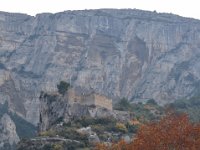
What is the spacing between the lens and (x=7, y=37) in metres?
197

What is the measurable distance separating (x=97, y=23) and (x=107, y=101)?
90216 mm

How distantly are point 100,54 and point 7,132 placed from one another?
37.6m

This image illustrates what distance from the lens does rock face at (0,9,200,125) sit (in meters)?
184

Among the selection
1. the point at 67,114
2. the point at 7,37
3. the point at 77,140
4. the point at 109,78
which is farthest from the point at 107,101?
the point at 7,37

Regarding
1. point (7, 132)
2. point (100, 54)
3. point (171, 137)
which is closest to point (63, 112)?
point (171, 137)

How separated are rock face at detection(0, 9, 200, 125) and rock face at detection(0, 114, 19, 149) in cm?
1455

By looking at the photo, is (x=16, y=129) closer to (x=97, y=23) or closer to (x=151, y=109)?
(x=97, y=23)

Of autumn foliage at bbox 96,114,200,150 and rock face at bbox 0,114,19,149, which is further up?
autumn foliage at bbox 96,114,200,150

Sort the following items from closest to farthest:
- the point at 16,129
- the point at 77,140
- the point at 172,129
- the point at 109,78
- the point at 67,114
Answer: the point at 172,129 → the point at 77,140 → the point at 67,114 → the point at 16,129 → the point at 109,78

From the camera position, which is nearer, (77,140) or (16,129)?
(77,140)

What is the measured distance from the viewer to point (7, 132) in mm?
161875

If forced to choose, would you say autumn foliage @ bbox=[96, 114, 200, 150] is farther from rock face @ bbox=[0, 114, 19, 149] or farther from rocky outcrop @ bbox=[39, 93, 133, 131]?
rock face @ bbox=[0, 114, 19, 149]

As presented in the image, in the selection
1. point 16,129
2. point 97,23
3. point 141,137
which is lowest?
point 16,129

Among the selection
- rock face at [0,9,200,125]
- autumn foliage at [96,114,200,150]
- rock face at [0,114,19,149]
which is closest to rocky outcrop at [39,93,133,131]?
autumn foliage at [96,114,200,150]
